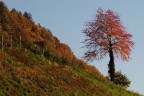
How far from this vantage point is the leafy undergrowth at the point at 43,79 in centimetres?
4172

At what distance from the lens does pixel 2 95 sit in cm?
3762

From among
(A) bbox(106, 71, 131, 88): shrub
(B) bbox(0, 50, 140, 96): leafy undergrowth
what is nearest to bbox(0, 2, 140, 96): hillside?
(B) bbox(0, 50, 140, 96): leafy undergrowth

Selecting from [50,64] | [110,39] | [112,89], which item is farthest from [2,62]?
[110,39]

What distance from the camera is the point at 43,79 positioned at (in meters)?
46.3

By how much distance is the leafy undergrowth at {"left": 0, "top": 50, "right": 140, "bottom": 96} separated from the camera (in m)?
41.7

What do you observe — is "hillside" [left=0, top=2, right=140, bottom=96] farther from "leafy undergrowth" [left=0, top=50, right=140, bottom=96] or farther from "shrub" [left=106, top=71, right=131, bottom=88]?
"shrub" [left=106, top=71, right=131, bottom=88]

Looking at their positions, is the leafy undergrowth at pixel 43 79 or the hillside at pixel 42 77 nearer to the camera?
the leafy undergrowth at pixel 43 79

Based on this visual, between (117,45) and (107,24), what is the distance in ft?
12.0

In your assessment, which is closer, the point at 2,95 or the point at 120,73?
the point at 2,95

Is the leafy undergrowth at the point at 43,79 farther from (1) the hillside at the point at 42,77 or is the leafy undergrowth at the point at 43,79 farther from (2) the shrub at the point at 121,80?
(2) the shrub at the point at 121,80

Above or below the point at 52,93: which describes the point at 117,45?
above

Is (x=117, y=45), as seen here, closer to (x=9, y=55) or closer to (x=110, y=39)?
(x=110, y=39)

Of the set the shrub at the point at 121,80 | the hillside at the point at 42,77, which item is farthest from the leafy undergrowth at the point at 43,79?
the shrub at the point at 121,80

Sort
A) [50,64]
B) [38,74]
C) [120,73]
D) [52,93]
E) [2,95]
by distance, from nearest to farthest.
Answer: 1. [2,95]
2. [52,93]
3. [38,74]
4. [50,64]
5. [120,73]
